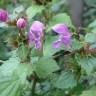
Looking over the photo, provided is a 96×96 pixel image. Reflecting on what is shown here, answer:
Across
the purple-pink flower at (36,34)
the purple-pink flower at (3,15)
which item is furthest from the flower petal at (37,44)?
the purple-pink flower at (3,15)

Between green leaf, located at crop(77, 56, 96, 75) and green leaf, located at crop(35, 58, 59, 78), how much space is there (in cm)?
7

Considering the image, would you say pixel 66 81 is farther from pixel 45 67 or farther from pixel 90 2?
pixel 90 2

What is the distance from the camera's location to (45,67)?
1.20 meters

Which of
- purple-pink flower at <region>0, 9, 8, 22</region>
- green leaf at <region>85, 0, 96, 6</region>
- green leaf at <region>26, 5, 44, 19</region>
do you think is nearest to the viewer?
purple-pink flower at <region>0, 9, 8, 22</region>

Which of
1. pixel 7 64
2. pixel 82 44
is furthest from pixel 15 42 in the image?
pixel 82 44

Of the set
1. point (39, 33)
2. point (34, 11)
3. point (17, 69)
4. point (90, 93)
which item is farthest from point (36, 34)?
point (34, 11)

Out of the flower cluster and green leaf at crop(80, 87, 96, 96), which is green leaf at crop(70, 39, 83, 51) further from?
green leaf at crop(80, 87, 96, 96)

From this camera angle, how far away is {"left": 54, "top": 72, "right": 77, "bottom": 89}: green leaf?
1.24 meters

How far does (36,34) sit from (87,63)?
0.52 ft

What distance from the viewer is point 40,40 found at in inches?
46.3

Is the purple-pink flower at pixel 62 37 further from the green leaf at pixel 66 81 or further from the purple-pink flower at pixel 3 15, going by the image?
the purple-pink flower at pixel 3 15

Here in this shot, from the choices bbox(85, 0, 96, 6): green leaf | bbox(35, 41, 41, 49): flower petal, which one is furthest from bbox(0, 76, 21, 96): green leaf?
bbox(85, 0, 96, 6): green leaf

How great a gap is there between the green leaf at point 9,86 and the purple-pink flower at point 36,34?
0.35 ft

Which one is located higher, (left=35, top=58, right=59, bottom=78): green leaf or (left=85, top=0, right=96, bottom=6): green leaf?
(left=85, top=0, right=96, bottom=6): green leaf
